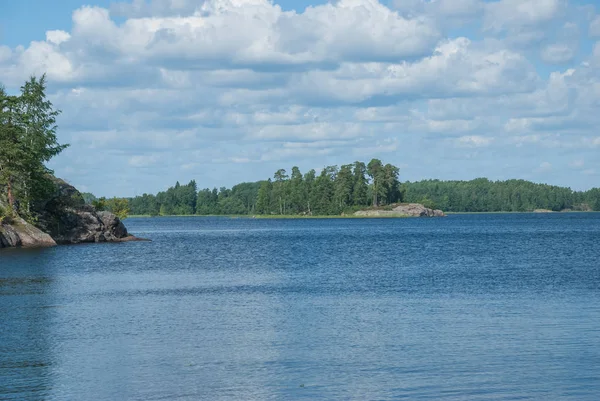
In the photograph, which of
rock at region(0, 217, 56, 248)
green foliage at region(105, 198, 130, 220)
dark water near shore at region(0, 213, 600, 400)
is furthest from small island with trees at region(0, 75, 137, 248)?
dark water near shore at region(0, 213, 600, 400)

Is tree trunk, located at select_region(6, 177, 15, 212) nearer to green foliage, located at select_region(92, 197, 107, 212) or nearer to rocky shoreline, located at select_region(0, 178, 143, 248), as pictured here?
rocky shoreline, located at select_region(0, 178, 143, 248)

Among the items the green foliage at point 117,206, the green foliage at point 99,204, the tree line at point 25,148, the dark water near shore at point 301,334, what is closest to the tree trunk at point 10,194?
the tree line at point 25,148

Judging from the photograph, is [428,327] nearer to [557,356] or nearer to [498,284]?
[557,356]

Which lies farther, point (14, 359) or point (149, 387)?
point (14, 359)

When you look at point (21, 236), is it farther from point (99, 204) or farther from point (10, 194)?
point (99, 204)

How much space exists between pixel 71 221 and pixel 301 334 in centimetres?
7682

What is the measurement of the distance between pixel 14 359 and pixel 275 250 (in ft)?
207

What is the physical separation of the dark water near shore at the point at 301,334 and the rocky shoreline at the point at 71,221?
40.2 meters

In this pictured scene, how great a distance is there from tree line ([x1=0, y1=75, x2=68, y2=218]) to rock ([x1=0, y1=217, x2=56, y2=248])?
1.76 meters

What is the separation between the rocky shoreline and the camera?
3792 inches

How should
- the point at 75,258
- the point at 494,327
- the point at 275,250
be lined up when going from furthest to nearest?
the point at 275,250 < the point at 75,258 < the point at 494,327

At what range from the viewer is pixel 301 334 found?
29375 millimetres

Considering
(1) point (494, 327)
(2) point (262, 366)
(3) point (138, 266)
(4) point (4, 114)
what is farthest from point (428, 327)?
(4) point (4, 114)

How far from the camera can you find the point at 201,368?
23.7m
